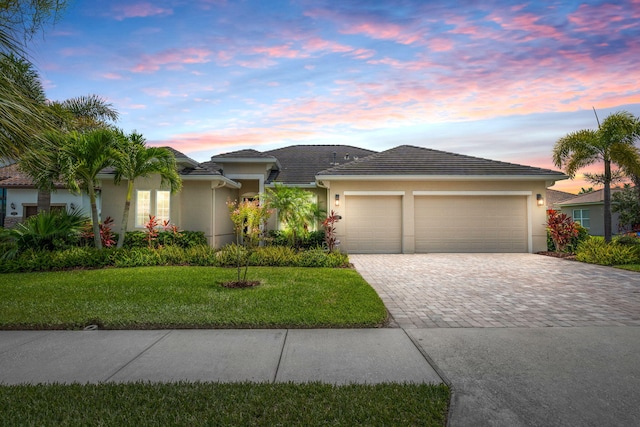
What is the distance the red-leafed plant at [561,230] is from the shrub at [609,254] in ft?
2.66

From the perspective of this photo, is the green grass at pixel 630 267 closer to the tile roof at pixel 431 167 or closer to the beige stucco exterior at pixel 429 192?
the beige stucco exterior at pixel 429 192

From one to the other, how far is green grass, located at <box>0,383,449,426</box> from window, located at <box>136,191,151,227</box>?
11.2 metres

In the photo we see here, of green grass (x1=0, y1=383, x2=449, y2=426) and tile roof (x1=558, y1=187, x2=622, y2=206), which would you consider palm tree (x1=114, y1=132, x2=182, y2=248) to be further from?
tile roof (x1=558, y1=187, x2=622, y2=206)

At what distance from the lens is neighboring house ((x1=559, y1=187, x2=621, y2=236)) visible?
74.3 ft

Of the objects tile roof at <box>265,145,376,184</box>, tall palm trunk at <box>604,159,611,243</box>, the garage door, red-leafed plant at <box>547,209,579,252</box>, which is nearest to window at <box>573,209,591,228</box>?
tall palm trunk at <box>604,159,611,243</box>

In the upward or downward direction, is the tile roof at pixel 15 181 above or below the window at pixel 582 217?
above

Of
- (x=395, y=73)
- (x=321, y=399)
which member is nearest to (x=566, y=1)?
(x=395, y=73)

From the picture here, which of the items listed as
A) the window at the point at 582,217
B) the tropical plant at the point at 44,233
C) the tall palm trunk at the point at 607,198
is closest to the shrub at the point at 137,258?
the tropical plant at the point at 44,233

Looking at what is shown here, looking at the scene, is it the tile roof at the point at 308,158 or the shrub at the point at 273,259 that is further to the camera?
the tile roof at the point at 308,158

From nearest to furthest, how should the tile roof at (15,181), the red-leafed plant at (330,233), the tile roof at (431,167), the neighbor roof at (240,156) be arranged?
the red-leafed plant at (330,233), the tile roof at (431,167), the neighbor roof at (240,156), the tile roof at (15,181)

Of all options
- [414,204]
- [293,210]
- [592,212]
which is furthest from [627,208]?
[293,210]

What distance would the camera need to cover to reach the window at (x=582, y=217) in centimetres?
2421

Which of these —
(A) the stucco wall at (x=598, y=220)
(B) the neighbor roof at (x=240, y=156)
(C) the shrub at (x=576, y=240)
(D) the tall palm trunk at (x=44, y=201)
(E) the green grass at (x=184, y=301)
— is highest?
(B) the neighbor roof at (x=240, y=156)

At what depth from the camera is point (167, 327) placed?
456 centimetres
